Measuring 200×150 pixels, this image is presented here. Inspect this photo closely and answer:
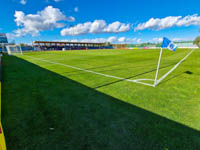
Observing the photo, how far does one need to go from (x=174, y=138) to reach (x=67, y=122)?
2.16m

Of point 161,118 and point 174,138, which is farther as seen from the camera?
point 161,118

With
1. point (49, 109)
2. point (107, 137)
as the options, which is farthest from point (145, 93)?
point (49, 109)

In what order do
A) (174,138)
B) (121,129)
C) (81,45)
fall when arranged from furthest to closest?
(81,45) < (121,129) < (174,138)

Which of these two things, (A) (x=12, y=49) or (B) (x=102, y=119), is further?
(A) (x=12, y=49)

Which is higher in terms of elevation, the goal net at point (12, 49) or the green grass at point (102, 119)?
the goal net at point (12, 49)

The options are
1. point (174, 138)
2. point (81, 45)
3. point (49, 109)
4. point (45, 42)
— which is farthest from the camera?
point (81, 45)

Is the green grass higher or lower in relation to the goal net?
lower

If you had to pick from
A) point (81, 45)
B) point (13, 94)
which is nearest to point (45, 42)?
point (81, 45)

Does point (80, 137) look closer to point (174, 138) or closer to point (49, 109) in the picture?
point (49, 109)

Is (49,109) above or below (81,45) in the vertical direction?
below

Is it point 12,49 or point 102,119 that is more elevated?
point 12,49

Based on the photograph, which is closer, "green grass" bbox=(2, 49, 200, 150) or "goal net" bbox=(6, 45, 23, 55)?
"green grass" bbox=(2, 49, 200, 150)

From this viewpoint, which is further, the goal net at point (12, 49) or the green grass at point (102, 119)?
the goal net at point (12, 49)

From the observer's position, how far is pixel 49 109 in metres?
2.64
